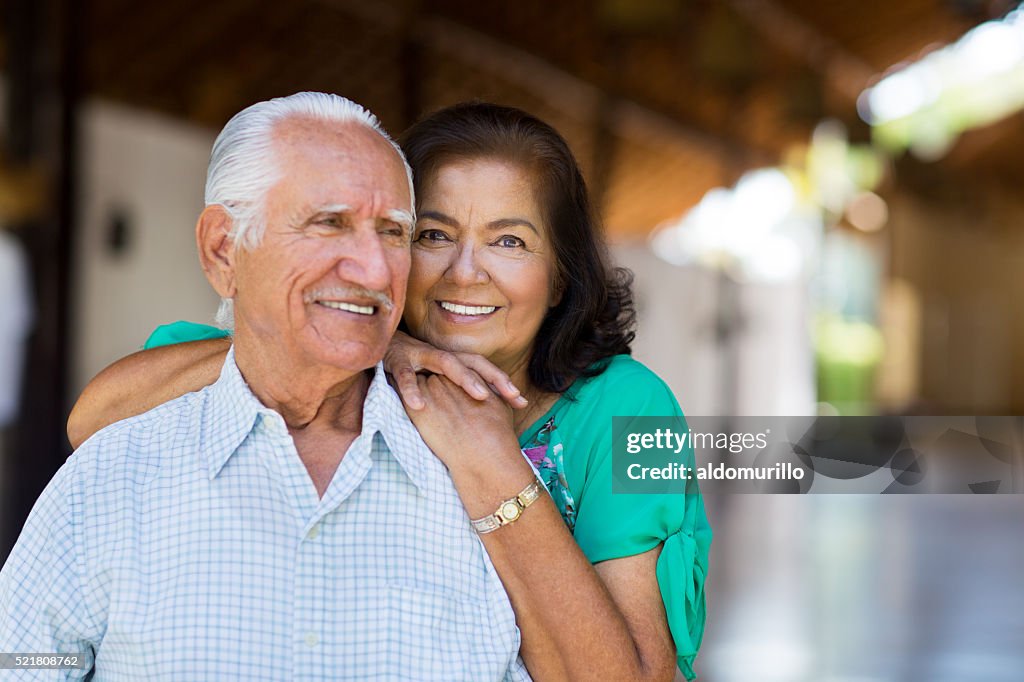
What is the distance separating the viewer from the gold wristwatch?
161 centimetres

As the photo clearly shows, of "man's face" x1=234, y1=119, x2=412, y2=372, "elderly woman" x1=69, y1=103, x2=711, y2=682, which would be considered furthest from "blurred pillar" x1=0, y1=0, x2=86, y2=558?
"man's face" x1=234, y1=119, x2=412, y2=372

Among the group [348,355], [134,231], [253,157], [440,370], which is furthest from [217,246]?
[134,231]

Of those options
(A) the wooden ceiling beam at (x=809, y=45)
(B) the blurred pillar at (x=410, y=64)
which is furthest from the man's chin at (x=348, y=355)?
(A) the wooden ceiling beam at (x=809, y=45)

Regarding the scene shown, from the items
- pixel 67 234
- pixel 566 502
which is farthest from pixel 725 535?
pixel 566 502

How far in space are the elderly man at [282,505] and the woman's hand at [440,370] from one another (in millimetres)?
47

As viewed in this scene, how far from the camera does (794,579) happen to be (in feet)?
19.9

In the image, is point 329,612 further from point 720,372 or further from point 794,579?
point 720,372

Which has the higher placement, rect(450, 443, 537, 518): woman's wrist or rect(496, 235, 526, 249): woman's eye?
rect(496, 235, 526, 249): woman's eye

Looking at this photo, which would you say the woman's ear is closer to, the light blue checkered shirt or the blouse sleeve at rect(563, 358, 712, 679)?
the blouse sleeve at rect(563, 358, 712, 679)

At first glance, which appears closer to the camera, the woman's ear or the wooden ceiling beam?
the woman's ear

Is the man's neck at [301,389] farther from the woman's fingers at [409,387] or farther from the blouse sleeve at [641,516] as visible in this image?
the blouse sleeve at [641,516]

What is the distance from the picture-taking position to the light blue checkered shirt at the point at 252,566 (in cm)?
152

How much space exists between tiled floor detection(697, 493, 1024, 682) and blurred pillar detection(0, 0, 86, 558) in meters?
3.01

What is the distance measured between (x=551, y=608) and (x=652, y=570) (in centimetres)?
21
